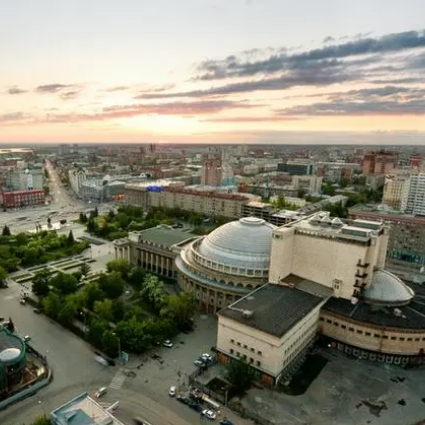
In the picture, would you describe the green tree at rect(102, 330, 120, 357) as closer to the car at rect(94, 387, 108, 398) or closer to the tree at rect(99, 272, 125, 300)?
the car at rect(94, 387, 108, 398)

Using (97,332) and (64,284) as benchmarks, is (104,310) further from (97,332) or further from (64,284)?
(64,284)

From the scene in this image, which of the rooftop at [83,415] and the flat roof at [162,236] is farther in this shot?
the flat roof at [162,236]

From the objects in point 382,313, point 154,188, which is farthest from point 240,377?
point 154,188

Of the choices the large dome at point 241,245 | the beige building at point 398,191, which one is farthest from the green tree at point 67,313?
the beige building at point 398,191

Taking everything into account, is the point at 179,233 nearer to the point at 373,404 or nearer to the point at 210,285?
the point at 210,285

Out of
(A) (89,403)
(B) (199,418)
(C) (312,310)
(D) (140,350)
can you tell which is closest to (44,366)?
(D) (140,350)

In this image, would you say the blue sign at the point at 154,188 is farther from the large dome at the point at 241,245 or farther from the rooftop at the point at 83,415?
the rooftop at the point at 83,415
